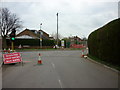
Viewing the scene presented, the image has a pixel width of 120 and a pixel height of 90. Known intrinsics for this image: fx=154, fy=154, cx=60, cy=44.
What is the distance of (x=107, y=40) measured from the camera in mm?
10812

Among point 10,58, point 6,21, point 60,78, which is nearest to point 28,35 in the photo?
point 6,21

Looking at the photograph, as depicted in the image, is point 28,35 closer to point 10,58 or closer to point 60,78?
point 10,58

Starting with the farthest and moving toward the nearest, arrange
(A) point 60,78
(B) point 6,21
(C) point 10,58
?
(B) point 6,21, (C) point 10,58, (A) point 60,78

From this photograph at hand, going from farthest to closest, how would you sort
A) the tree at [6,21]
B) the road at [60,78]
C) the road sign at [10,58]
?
1. the tree at [6,21]
2. the road sign at [10,58]
3. the road at [60,78]

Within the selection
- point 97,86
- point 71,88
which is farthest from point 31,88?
point 97,86

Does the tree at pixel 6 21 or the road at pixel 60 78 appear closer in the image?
the road at pixel 60 78

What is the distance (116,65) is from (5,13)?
41.1 metres

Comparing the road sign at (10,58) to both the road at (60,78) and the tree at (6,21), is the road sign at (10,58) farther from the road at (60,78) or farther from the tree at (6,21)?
the tree at (6,21)

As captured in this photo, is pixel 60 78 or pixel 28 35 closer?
pixel 60 78

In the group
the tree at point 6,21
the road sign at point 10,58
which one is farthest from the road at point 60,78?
the tree at point 6,21

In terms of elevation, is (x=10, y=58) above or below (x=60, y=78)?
above

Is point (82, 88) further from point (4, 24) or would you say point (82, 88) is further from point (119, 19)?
point (4, 24)

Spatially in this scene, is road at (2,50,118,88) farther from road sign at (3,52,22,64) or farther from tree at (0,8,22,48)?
tree at (0,8,22,48)

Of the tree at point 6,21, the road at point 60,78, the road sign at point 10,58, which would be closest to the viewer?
the road at point 60,78
